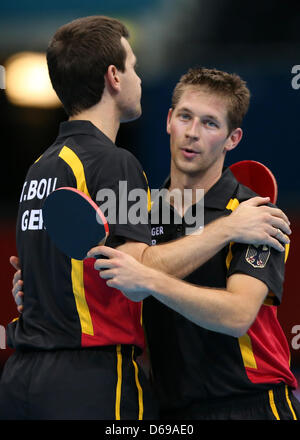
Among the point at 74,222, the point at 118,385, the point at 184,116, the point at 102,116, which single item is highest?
the point at 184,116

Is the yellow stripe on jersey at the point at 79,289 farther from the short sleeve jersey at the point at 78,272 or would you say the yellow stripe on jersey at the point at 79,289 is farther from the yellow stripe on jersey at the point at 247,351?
the yellow stripe on jersey at the point at 247,351

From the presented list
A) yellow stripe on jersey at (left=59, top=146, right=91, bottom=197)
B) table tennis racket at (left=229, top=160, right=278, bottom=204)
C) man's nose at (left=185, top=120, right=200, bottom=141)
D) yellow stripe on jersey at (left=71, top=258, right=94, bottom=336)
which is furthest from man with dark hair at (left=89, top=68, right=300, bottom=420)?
yellow stripe on jersey at (left=59, top=146, right=91, bottom=197)

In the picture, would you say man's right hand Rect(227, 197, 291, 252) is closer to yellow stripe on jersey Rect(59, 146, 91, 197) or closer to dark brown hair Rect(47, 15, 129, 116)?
yellow stripe on jersey Rect(59, 146, 91, 197)

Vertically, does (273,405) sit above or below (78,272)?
below

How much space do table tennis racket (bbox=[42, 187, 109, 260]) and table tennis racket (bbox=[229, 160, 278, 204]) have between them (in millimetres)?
1237

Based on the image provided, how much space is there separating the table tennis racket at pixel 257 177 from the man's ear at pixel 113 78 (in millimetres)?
967

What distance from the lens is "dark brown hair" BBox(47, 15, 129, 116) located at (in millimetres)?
2852

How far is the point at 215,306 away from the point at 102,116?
3.10ft

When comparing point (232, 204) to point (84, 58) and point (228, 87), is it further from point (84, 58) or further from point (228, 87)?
point (84, 58)

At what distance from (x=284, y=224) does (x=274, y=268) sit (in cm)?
20

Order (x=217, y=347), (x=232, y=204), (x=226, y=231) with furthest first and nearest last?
(x=232, y=204)
(x=217, y=347)
(x=226, y=231)

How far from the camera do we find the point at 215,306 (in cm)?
273

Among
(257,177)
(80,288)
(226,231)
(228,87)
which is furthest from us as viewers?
(257,177)

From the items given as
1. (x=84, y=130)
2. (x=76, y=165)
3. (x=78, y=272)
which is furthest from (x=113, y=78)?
(x=78, y=272)
